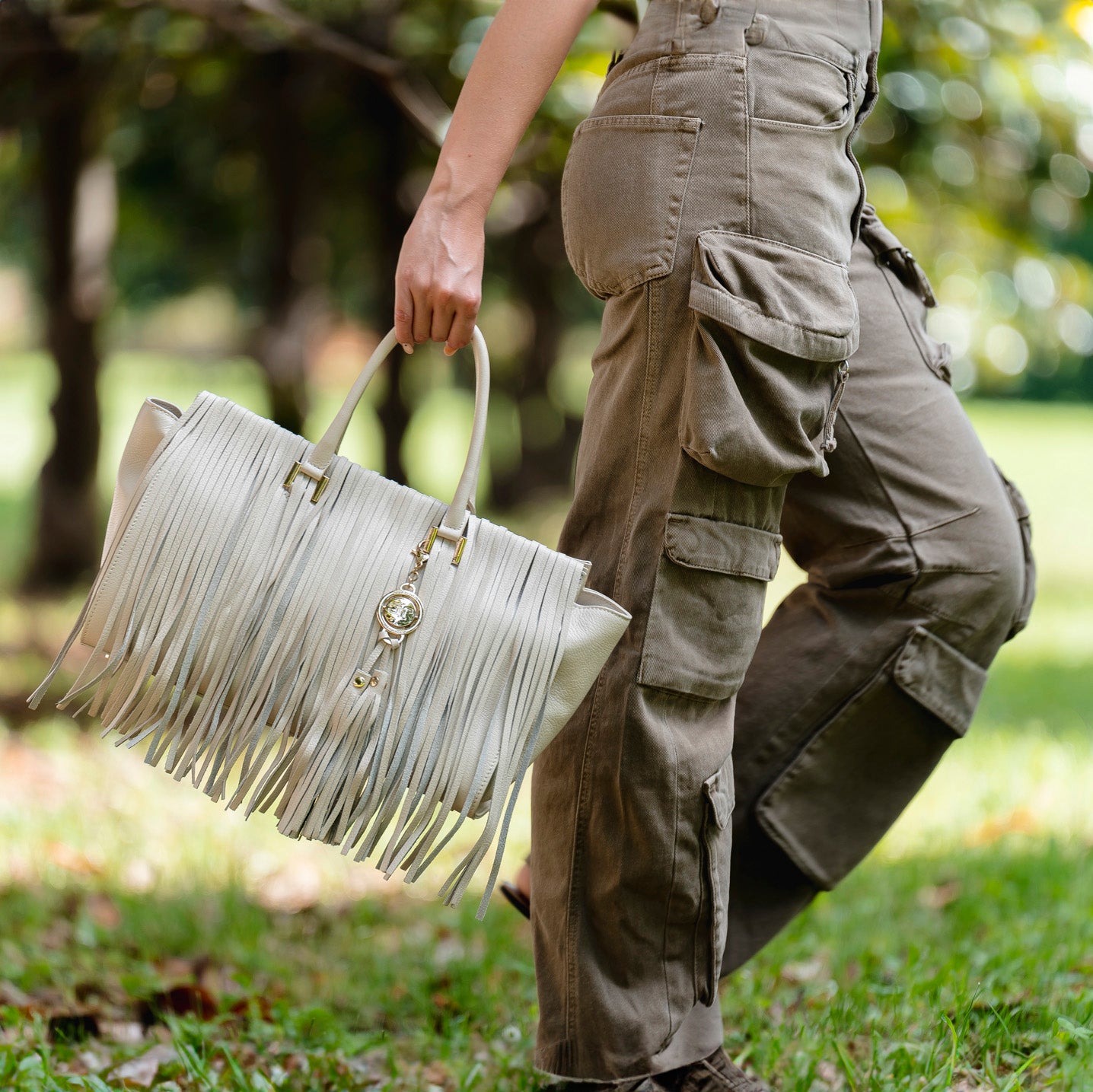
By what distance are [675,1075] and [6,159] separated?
7.87 m

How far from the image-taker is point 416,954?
2617 millimetres

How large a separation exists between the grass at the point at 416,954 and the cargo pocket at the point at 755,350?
0.91m

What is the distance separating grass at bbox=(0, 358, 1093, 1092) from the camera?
1904 millimetres

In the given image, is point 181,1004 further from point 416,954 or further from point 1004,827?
point 1004,827

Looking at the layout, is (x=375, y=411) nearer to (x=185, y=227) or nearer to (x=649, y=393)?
(x=185, y=227)

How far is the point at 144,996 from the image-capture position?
226cm

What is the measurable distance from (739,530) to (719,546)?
37 millimetres

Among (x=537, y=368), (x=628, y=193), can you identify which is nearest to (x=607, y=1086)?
(x=628, y=193)

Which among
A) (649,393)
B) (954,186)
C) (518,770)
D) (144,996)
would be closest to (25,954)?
(144,996)

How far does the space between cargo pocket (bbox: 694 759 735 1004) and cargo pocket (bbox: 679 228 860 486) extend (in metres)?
0.42

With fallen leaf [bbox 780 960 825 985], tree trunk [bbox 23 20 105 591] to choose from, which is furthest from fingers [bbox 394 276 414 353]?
tree trunk [bbox 23 20 105 591]

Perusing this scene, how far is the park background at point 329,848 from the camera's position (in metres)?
2.03

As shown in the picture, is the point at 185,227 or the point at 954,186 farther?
the point at 185,227

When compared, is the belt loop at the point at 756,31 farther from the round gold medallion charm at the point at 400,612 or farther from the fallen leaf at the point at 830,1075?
the fallen leaf at the point at 830,1075
